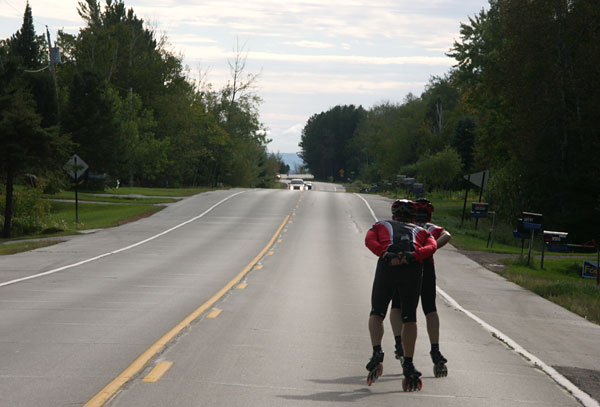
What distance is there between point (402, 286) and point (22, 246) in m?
21.8

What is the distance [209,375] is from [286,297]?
7051 mm

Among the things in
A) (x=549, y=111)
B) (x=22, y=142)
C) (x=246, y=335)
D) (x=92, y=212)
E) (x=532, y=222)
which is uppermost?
(x=549, y=111)

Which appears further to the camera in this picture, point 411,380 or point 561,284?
point 561,284

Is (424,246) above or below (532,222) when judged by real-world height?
above

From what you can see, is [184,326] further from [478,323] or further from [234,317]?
[478,323]

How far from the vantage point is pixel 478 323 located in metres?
12.4

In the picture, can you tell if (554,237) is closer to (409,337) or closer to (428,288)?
(428,288)

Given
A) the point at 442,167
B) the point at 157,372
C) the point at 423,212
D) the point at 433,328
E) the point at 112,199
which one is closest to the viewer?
the point at 157,372

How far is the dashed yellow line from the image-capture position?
7399mm

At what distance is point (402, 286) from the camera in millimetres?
7680

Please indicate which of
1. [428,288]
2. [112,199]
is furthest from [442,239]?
[112,199]

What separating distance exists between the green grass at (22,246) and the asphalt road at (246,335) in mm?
1140

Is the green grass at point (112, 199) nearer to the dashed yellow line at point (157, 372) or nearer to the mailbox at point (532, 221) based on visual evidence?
the mailbox at point (532, 221)

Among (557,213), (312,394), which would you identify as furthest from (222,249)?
(557,213)
